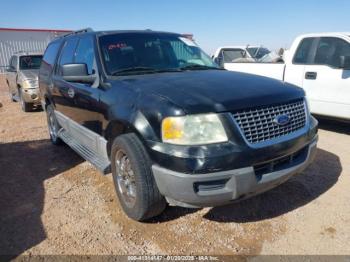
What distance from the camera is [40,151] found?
5602mm

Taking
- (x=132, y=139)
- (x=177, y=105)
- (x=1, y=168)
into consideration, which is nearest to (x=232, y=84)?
(x=177, y=105)

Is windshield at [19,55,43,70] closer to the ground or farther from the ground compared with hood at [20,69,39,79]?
farther from the ground

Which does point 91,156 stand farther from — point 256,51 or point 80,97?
point 256,51

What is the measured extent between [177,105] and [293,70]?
4834 millimetres

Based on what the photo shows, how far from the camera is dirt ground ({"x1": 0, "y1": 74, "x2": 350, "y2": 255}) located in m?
2.83

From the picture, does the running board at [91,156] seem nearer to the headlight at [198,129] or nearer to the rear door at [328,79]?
the headlight at [198,129]

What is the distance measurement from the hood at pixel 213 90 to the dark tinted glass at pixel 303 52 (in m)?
3.63

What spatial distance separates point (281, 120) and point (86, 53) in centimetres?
256

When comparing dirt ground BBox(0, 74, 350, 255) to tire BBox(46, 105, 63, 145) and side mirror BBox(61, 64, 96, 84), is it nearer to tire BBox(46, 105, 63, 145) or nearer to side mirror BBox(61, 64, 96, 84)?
tire BBox(46, 105, 63, 145)

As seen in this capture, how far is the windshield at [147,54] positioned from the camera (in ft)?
11.9

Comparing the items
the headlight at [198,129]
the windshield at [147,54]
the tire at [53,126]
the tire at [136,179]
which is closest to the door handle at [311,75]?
the windshield at [147,54]

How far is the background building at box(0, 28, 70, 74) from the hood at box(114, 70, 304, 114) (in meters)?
23.2

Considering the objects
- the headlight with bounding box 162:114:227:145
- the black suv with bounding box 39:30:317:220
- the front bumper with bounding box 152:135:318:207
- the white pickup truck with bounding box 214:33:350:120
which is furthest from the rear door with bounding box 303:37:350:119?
the headlight with bounding box 162:114:227:145

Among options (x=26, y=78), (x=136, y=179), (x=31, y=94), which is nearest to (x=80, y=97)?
(x=136, y=179)
